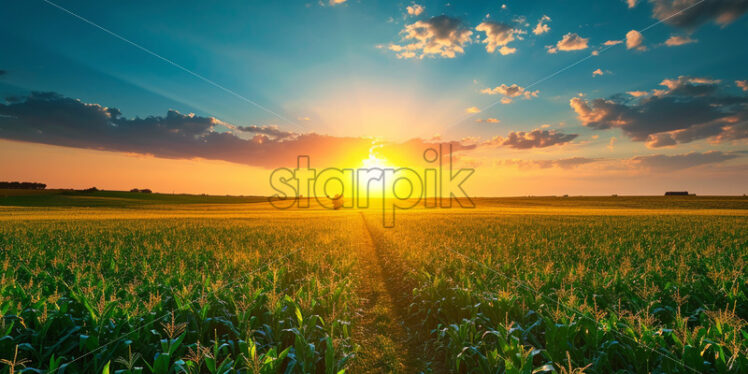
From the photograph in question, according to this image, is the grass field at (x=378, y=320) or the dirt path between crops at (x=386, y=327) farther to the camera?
the dirt path between crops at (x=386, y=327)

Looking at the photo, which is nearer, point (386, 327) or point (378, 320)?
point (386, 327)

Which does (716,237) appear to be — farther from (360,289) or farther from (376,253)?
(360,289)

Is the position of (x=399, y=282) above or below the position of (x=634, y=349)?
below

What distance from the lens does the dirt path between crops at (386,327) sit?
6703 mm

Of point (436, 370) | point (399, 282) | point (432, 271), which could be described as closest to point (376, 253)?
point (399, 282)

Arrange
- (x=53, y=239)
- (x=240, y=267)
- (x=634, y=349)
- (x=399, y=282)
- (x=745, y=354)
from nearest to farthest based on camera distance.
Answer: (x=745, y=354)
(x=634, y=349)
(x=240, y=267)
(x=399, y=282)
(x=53, y=239)

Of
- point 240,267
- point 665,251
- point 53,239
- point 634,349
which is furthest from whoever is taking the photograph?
point 53,239

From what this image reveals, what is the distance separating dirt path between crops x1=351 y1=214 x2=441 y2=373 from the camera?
22.0ft

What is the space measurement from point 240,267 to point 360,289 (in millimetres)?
4761

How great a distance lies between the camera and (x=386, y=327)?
884 cm

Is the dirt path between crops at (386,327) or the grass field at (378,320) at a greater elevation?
the grass field at (378,320)

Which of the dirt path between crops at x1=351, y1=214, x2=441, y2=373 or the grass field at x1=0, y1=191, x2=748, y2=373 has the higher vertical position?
the grass field at x1=0, y1=191, x2=748, y2=373

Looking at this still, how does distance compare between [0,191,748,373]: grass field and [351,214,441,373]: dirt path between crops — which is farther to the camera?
[351,214,441,373]: dirt path between crops

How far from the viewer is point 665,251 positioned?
16.4 metres
